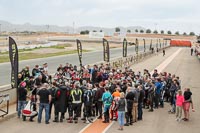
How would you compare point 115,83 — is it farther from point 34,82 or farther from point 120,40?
point 120,40

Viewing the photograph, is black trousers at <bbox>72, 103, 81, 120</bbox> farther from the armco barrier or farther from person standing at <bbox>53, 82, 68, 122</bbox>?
the armco barrier

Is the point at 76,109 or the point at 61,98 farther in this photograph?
the point at 76,109

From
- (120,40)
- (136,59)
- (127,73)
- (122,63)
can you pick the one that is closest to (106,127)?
(127,73)

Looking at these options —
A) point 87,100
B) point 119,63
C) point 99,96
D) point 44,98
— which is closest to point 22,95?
point 44,98

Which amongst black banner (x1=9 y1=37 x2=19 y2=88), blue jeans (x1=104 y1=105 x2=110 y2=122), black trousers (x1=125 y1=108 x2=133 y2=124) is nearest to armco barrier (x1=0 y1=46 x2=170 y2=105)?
black banner (x1=9 y1=37 x2=19 y2=88)

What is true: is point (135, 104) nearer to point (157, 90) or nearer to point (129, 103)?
point (129, 103)

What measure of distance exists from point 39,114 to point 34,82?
3.93m

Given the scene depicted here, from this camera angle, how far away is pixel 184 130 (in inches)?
541

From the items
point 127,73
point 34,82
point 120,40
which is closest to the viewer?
point 34,82

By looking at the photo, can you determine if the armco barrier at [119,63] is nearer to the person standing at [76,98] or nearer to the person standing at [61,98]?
the person standing at [61,98]

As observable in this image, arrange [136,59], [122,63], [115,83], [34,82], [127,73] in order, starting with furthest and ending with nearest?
1. [136,59]
2. [122,63]
3. [127,73]
4. [34,82]
5. [115,83]

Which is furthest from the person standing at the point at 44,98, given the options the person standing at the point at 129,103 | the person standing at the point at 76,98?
the person standing at the point at 129,103

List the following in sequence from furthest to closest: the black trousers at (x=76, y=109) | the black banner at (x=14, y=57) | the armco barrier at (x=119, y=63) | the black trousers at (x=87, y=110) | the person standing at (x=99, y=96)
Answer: the armco barrier at (x=119, y=63)
the black banner at (x=14, y=57)
the person standing at (x=99, y=96)
the black trousers at (x=87, y=110)
the black trousers at (x=76, y=109)

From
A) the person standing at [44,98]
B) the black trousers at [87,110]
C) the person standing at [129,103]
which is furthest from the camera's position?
the black trousers at [87,110]
